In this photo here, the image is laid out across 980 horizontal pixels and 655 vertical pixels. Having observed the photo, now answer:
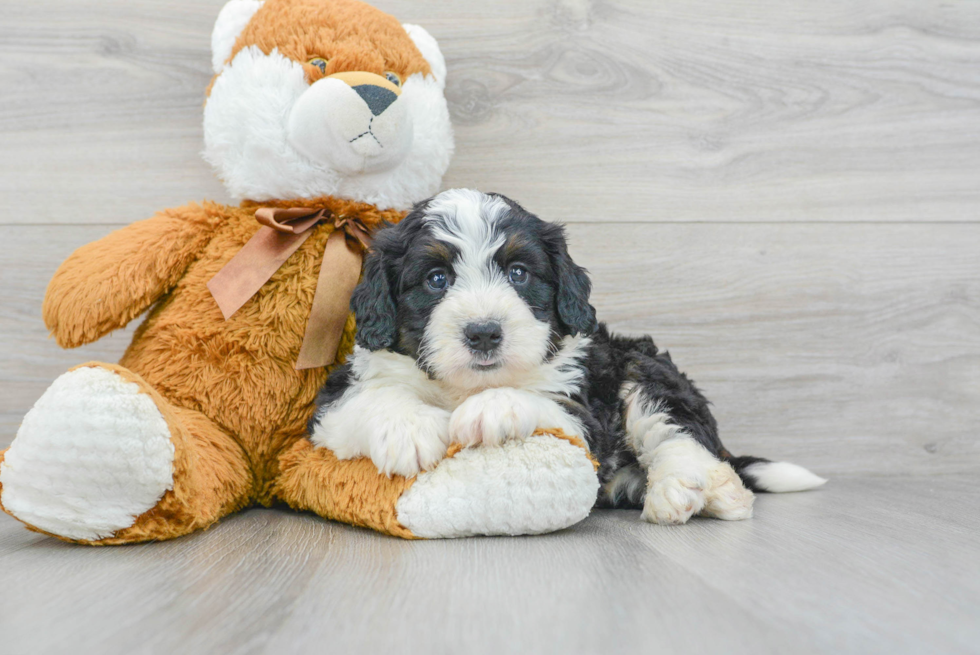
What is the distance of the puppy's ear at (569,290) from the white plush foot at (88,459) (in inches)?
33.3

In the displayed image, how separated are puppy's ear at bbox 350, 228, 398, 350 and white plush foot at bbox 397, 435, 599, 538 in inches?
12.1

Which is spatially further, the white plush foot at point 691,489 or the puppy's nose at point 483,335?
the white plush foot at point 691,489

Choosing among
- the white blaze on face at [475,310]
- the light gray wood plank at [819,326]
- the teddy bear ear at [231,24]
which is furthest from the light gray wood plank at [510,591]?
the teddy bear ear at [231,24]

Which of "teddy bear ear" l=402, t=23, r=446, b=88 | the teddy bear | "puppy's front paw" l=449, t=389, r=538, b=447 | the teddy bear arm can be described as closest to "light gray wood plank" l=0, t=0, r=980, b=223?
"teddy bear ear" l=402, t=23, r=446, b=88

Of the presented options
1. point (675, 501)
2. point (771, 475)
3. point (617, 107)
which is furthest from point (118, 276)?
point (771, 475)

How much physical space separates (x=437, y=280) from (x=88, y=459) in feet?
2.41

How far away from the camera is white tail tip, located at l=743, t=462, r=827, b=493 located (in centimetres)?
196

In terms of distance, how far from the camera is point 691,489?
1.57m

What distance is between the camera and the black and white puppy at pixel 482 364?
1.43 m

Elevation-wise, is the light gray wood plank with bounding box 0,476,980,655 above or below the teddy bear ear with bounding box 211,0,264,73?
below

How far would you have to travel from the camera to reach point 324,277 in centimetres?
175

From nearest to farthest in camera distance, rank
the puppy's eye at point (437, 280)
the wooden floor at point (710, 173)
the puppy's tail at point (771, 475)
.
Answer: the puppy's eye at point (437, 280), the puppy's tail at point (771, 475), the wooden floor at point (710, 173)

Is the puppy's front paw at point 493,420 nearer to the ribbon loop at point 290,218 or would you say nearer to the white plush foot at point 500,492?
the white plush foot at point 500,492

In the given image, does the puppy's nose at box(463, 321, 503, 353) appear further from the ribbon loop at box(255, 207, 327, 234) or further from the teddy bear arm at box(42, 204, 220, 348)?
the teddy bear arm at box(42, 204, 220, 348)
